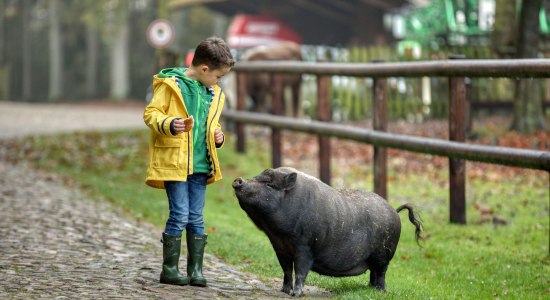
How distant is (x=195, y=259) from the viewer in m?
6.36

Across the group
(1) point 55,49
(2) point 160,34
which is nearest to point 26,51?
(1) point 55,49

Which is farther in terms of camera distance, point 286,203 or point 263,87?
point 263,87

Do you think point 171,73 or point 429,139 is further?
point 429,139

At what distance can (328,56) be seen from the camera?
22969 millimetres

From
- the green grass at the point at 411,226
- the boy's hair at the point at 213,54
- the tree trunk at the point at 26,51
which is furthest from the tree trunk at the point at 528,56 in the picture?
the tree trunk at the point at 26,51

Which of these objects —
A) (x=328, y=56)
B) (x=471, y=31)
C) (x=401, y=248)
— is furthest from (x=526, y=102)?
(x=471, y=31)

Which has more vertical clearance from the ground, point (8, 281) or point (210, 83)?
point (210, 83)

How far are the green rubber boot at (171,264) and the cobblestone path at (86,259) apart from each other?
61mm

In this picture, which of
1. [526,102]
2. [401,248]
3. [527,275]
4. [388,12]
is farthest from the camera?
[388,12]

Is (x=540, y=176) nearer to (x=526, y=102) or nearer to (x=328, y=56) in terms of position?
(x=526, y=102)

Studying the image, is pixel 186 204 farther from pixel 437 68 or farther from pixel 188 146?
pixel 437 68

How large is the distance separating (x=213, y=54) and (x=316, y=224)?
1.16m

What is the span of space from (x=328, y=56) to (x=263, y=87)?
15.8ft

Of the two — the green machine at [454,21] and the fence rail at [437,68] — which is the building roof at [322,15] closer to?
the green machine at [454,21]
